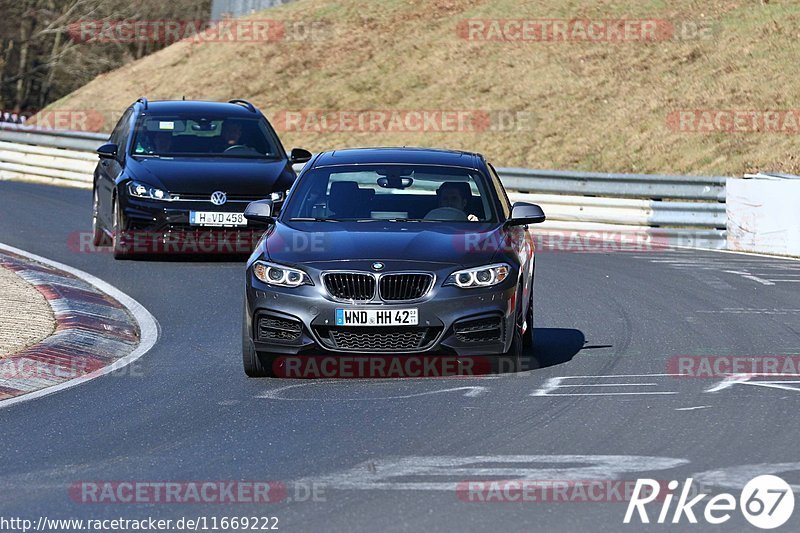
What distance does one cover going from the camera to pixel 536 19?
37.2 metres

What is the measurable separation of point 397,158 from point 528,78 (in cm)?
2381

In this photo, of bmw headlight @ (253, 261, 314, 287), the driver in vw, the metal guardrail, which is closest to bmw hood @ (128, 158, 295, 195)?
the driver in vw

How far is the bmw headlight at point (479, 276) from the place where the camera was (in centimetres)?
988

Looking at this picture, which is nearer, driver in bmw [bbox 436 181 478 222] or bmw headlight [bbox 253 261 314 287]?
bmw headlight [bbox 253 261 314 287]

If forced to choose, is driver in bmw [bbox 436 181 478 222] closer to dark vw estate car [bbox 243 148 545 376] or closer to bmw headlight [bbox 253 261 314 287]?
dark vw estate car [bbox 243 148 545 376]

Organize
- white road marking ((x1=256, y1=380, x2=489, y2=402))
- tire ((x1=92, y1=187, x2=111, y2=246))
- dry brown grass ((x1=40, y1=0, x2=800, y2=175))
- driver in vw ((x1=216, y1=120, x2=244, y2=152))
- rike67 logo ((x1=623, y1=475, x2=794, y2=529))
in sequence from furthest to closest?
dry brown grass ((x1=40, y1=0, x2=800, y2=175)), tire ((x1=92, y1=187, x2=111, y2=246)), driver in vw ((x1=216, y1=120, x2=244, y2=152)), white road marking ((x1=256, y1=380, x2=489, y2=402)), rike67 logo ((x1=623, y1=475, x2=794, y2=529))

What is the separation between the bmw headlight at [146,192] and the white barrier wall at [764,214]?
7.57 m

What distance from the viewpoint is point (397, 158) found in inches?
451

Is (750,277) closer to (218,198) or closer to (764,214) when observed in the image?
(764,214)

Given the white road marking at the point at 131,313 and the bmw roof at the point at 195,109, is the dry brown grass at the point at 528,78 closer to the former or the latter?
the bmw roof at the point at 195,109

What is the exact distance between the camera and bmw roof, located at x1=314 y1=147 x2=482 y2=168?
11422 mm

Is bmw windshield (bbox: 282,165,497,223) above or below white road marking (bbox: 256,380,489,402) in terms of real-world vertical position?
above

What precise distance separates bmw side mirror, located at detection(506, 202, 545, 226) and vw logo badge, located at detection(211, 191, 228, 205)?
5926 mm

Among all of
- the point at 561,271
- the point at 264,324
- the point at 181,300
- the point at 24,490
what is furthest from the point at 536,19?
the point at 24,490
